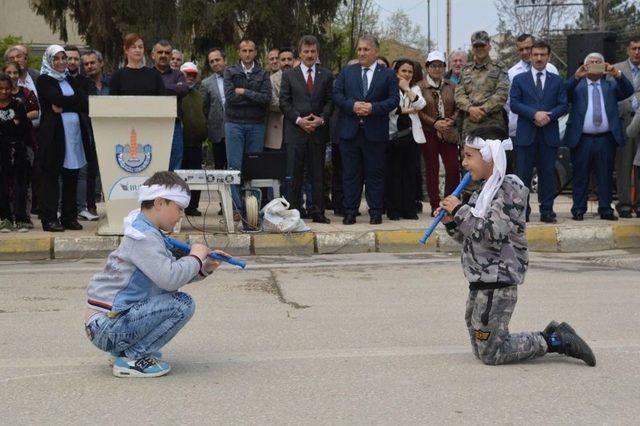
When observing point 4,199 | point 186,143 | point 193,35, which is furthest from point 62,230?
point 193,35

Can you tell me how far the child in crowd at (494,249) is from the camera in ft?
20.0

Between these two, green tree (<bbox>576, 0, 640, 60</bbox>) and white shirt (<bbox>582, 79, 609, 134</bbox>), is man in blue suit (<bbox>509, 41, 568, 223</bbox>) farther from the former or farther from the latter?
green tree (<bbox>576, 0, 640, 60</bbox>)

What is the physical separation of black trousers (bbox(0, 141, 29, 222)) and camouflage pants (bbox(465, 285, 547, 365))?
702 centimetres

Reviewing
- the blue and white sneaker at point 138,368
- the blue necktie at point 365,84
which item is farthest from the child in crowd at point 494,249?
the blue necktie at point 365,84

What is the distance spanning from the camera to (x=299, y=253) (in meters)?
11.5

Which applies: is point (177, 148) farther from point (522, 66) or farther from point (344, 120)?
point (522, 66)

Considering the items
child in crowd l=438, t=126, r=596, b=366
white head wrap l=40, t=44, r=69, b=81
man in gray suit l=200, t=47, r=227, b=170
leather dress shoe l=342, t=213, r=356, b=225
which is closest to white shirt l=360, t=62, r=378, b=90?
leather dress shoe l=342, t=213, r=356, b=225

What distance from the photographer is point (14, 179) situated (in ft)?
38.8

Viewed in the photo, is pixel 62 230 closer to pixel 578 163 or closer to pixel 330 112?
pixel 330 112

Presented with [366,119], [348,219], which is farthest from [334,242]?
[366,119]

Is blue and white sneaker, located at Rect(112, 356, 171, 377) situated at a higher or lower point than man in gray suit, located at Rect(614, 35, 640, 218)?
lower

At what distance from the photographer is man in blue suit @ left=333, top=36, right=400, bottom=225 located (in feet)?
39.8

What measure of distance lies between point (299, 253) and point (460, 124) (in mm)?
2535

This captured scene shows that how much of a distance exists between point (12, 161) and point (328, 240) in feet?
11.7
